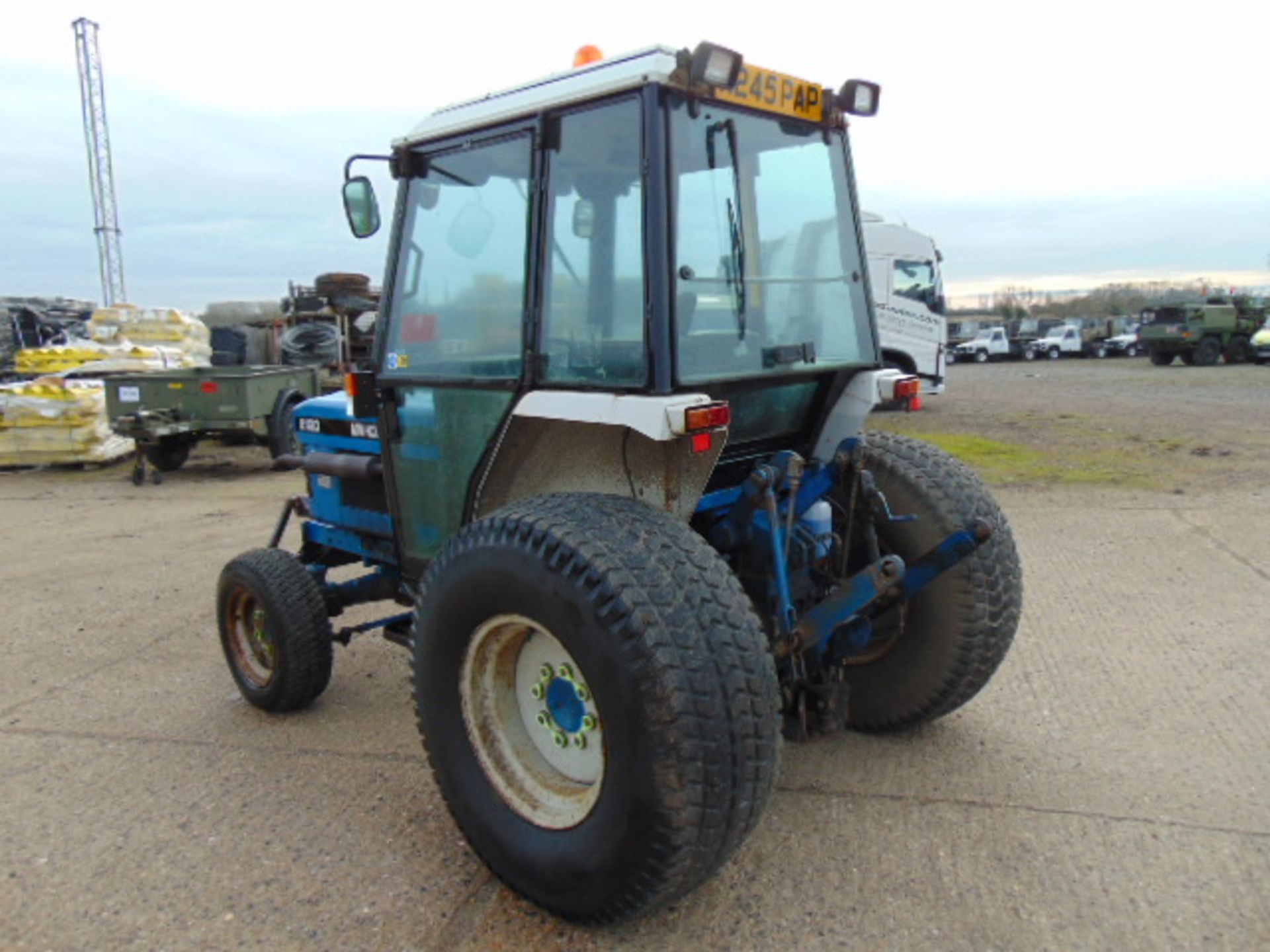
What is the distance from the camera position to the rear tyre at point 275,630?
383 cm

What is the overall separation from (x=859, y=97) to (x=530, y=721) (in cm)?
225

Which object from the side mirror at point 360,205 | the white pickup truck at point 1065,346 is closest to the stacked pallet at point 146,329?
the side mirror at point 360,205

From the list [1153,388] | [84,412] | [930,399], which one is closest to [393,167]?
[84,412]

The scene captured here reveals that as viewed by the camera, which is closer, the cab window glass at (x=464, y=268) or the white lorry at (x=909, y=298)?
the cab window glass at (x=464, y=268)

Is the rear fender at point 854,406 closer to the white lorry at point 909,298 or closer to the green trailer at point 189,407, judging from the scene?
the green trailer at point 189,407

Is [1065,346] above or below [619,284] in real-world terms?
below

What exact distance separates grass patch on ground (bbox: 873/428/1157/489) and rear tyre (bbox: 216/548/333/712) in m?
6.39

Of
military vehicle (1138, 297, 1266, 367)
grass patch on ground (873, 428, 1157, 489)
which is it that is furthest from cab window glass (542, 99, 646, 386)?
military vehicle (1138, 297, 1266, 367)

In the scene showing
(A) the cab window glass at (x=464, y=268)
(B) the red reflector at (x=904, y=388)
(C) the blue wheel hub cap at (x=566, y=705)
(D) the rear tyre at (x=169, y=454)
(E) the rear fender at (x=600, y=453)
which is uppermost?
(A) the cab window glass at (x=464, y=268)

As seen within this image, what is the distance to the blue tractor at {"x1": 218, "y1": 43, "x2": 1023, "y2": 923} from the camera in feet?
7.72

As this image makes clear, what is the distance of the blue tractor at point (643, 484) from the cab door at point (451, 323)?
1 cm

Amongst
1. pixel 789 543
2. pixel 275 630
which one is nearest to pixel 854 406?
pixel 789 543

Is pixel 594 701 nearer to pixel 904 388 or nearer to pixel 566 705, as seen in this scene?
pixel 566 705

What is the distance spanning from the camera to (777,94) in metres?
3.00
